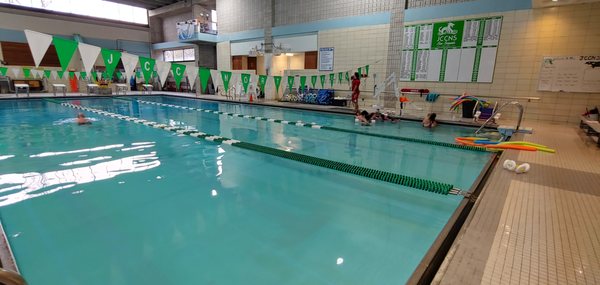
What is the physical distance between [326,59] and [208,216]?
10.3 meters

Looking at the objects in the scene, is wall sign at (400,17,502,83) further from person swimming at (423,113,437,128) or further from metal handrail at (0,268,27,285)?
metal handrail at (0,268,27,285)

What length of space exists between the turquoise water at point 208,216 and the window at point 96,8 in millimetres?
17511

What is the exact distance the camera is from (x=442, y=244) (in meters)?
1.98

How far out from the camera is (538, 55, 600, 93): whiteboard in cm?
702

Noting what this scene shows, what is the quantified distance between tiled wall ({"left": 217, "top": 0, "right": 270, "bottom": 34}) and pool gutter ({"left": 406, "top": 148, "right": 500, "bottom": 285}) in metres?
12.9

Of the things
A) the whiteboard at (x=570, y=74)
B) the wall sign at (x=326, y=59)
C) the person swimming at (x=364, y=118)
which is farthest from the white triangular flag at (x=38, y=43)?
the whiteboard at (x=570, y=74)

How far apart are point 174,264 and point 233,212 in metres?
0.75

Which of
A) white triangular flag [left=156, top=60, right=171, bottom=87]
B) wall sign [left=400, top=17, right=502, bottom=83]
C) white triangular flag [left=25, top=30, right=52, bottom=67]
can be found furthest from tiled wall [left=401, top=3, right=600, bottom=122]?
white triangular flag [left=25, top=30, right=52, bottom=67]

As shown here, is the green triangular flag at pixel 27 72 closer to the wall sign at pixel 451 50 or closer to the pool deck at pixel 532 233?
the wall sign at pixel 451 50

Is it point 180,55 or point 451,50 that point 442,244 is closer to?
point 451,50

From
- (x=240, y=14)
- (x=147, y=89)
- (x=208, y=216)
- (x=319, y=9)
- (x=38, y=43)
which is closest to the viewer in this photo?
(x=208, y=216)

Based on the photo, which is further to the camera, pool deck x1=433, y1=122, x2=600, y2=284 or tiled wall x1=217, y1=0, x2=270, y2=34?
tiled wall x1=217, y1=0, x2=270, y2=34

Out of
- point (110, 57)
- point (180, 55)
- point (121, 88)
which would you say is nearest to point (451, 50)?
point (110, 57)

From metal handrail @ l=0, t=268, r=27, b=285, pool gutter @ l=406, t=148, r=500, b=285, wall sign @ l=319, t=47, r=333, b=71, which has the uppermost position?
wall sign @ l=319, t=47, r=333, b=71
